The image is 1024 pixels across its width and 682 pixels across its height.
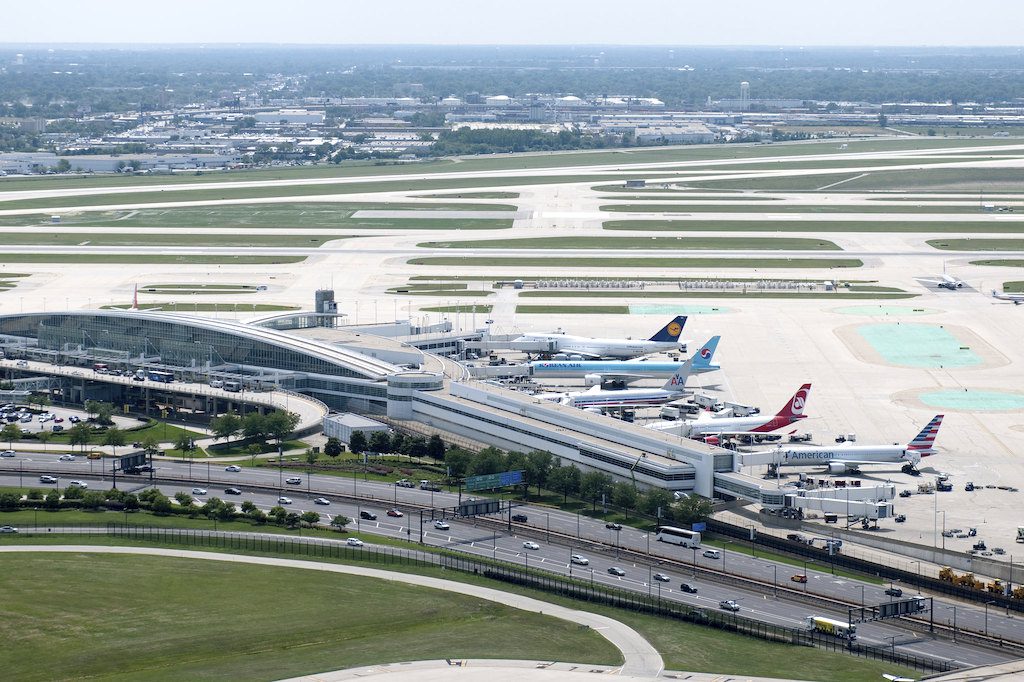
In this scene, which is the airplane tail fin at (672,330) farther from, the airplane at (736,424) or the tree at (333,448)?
the tree at (333,448)

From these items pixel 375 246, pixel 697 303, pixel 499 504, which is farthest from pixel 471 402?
pixel 375 246

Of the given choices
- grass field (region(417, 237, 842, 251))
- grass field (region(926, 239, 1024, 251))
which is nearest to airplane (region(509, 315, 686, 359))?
grass field (region(417, 237, 842, 251))

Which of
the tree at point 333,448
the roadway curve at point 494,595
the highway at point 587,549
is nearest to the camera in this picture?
the roadway curve at point 494,595

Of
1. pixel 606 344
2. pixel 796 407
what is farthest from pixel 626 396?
pixel 606 344

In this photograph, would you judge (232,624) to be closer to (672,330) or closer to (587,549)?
(587,549)

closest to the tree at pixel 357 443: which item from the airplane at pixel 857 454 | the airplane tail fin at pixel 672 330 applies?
the airplane at pixel 857 454
